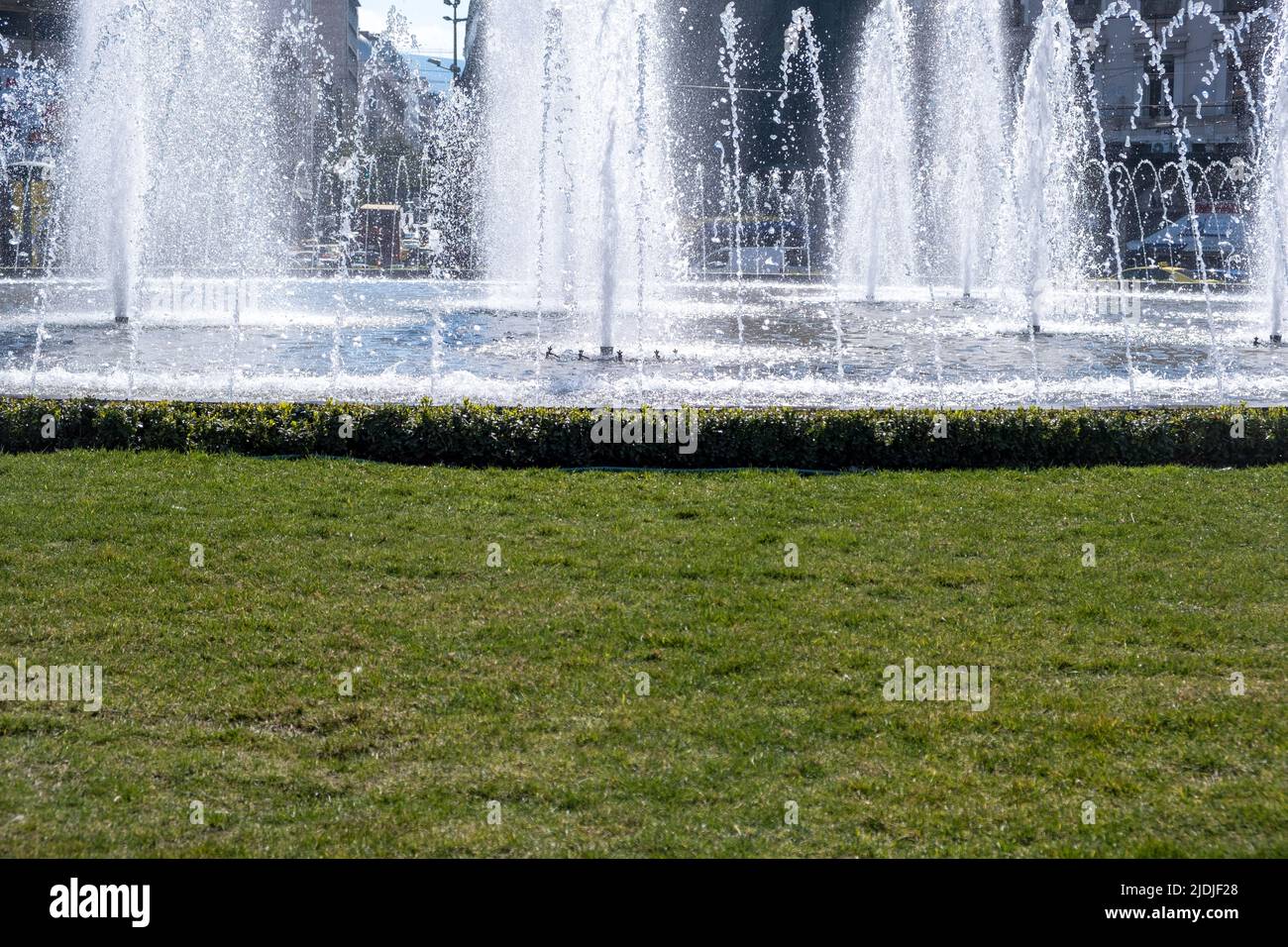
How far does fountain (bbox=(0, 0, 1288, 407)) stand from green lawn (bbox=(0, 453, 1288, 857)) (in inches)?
117

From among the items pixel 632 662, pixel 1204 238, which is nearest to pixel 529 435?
pixel 632 662

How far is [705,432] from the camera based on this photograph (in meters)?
9.51

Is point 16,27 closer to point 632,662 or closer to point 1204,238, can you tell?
point 1204,238

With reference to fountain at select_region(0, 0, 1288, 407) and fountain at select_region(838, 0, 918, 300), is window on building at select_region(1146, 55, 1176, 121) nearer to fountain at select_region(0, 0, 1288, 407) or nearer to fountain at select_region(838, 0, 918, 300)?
fountain at select_region(0, 0, 1288, 407)

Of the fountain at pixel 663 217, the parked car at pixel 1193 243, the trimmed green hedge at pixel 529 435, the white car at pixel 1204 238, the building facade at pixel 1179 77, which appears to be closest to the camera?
the trimmed green hedge at pixel 529 435

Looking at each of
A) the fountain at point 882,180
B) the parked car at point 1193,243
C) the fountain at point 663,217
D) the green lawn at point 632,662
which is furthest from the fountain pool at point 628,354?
the parked car at point 1193,243

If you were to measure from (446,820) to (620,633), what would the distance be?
1909 mm

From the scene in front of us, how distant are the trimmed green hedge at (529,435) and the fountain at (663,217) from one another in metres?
1.25

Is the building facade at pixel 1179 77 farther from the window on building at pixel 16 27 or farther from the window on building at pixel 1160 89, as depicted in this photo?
the window on building at pixel 16 27

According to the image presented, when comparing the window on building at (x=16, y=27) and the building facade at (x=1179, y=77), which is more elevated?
the window on building at (x=16, y=27)

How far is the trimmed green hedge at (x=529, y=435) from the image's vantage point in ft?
31.2

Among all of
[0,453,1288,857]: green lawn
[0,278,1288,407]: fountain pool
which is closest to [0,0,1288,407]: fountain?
[0,278,1288,407]: fountain pool

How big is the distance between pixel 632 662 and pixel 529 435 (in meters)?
4.06
